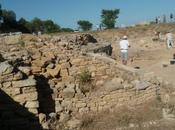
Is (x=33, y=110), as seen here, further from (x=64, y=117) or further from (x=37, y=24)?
(x=37, y=24)

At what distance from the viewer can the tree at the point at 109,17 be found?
58656mm

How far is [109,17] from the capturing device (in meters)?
59.9

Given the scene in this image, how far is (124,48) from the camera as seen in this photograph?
20.2 meters

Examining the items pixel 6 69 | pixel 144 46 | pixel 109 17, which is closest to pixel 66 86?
pixel 6 69

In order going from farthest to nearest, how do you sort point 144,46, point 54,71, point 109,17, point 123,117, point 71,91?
1. point 109,17
2. point 144,46
3. point 54,71
4. point 71,91
5. point 123,117

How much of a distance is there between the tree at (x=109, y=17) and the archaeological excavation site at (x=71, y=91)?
Answer: 4202 centimetres

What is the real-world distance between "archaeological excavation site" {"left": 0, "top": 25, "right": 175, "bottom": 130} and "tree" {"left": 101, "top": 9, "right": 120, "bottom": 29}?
42.0 m

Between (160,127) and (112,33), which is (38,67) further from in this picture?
(112,33)

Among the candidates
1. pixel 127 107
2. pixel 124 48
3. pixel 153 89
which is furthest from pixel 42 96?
pixel 124 48

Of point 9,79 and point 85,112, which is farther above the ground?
point 9,79

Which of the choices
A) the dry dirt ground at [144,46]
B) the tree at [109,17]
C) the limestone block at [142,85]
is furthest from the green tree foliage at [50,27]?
the limestone block at [142,85]

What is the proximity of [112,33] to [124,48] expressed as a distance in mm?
22939

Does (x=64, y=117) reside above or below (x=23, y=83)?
below

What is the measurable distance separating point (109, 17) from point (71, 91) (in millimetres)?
47541
